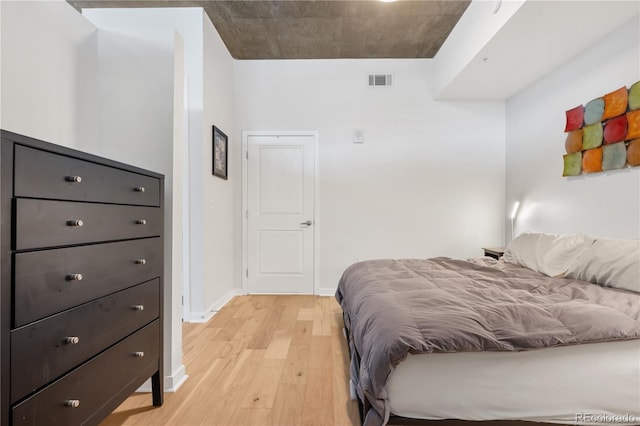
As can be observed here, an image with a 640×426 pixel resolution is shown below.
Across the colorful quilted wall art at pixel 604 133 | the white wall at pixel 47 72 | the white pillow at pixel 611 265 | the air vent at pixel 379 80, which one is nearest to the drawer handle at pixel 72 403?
the white wall at pixel 47 72

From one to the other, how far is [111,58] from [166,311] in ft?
5.02

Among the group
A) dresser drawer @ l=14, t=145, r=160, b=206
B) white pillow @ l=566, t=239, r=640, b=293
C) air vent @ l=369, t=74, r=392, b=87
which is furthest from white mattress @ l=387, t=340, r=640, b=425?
air vent @ l=369, t=74, r=392, b=87

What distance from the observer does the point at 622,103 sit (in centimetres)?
251

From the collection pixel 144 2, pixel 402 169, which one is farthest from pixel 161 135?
pixel 402 169

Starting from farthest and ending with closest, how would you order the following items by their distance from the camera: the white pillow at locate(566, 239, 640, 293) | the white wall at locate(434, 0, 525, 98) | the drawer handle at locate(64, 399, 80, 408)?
the white wall at locate(434, 0, 525, 98), the white pillow at locate(566, 239, 640, 293), the drawer handle at locate(64, 399, 80, 408)

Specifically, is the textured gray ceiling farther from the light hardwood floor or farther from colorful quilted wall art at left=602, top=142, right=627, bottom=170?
the light hardwood floor

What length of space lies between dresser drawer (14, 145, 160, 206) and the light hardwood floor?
1.11 metres

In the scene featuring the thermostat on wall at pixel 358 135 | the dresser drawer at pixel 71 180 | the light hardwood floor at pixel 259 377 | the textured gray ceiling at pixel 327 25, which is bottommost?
the light hardwood floor at pixel 259 377

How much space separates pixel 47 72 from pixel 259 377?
211cm

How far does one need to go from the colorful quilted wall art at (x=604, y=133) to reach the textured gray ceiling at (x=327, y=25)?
1445mm

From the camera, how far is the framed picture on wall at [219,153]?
141 inches

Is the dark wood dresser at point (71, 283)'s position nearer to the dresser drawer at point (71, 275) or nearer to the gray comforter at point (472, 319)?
the dresser drawer at point (71, 275)

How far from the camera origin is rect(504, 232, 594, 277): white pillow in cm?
246

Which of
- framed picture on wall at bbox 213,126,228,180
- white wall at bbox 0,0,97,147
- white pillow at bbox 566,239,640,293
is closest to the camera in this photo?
white wall at bbox 0,0,97,147
